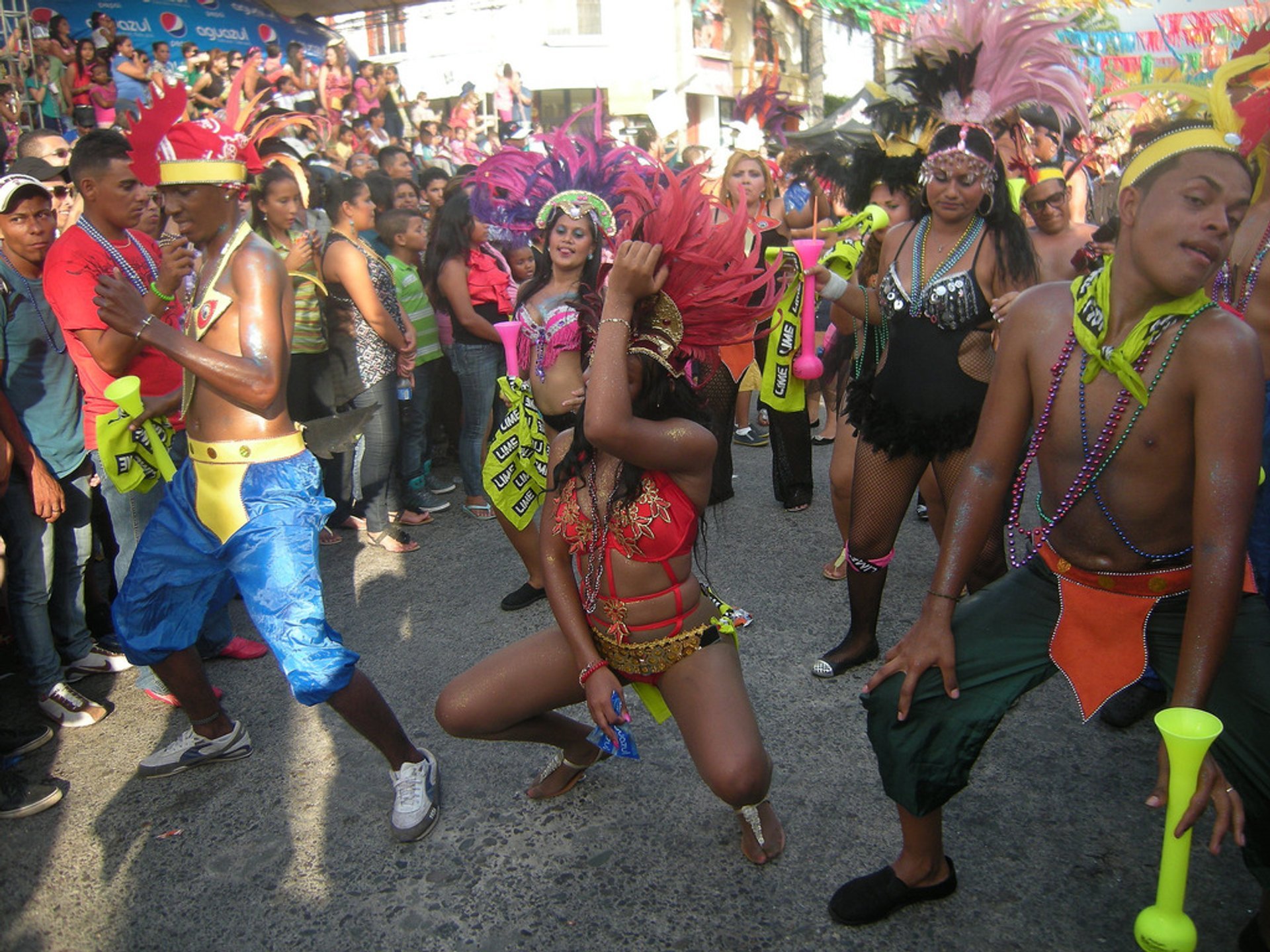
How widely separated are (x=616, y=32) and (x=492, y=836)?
90.3 feet

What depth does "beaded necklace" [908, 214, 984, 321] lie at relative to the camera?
3.52m

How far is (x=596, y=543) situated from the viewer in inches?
104

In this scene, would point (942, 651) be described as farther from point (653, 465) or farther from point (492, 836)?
point (492, 836)

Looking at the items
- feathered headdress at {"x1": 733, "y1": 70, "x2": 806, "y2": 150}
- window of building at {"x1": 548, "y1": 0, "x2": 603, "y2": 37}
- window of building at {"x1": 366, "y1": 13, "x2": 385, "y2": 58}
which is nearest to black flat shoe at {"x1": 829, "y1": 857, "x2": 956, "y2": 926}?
feathered headdress at {"x1": 733, "y1": 70, "x2": 806, "y2": 150}

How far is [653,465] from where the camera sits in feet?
8.35

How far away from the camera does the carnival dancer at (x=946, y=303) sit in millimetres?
3500

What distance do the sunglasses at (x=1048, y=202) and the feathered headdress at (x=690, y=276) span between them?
3241 millimetres

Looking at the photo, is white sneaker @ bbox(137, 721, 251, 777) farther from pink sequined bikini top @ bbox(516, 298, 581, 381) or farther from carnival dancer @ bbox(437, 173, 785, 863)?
pink sequined bikini top @ bbox(516, 298, 581, 381)

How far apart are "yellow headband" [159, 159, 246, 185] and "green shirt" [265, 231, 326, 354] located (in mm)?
2113

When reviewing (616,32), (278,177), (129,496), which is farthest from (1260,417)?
(616,32)

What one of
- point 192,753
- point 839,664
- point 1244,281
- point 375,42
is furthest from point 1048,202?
point 375,42

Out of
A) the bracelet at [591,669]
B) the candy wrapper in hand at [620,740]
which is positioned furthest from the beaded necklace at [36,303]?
the candy wrapper in hand at [620,740]

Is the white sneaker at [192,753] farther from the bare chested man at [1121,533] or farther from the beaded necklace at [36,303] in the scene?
the bare chested man at [1121,533]

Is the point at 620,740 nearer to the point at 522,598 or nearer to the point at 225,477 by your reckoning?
the point at 225,477
